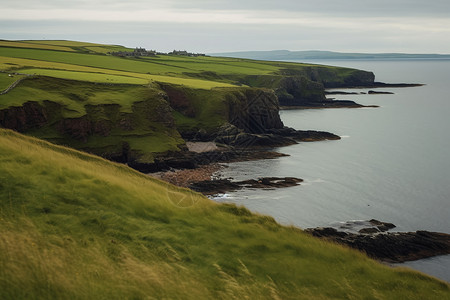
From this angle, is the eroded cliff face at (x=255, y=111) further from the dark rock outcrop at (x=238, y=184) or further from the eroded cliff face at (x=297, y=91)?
the eroded cliff face at (x=297, y=91)

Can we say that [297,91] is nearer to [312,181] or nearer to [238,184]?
[312,181]

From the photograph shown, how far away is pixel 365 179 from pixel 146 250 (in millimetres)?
66984

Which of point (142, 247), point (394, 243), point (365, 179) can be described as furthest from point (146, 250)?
point (365, 179)

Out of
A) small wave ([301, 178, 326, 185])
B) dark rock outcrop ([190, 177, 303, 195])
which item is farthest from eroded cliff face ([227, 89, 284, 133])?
dark rock outcrop ([190, 177, 303, 195])

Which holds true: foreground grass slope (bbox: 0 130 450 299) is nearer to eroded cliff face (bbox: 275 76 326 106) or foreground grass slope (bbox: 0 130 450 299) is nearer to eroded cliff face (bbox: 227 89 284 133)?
eroded cliff face (bbox: 227 89 284 133)

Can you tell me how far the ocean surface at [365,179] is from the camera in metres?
59.8

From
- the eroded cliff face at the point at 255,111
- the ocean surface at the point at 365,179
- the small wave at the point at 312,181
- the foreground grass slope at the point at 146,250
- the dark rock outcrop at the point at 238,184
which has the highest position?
the foreground grass slope at the point at 146,250

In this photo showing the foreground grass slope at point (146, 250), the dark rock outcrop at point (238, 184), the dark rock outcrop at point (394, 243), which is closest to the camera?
the foreground grass slope at point (146, 250)

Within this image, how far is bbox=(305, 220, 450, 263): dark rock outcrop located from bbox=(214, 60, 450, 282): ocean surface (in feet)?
4.68

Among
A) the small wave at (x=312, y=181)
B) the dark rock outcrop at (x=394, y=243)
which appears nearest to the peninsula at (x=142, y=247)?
the dark rock outcrop at (x=394, y=243)

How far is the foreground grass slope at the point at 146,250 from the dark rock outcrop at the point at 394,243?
78.5ft

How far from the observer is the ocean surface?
5981 centimetres

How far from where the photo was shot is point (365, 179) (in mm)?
80500

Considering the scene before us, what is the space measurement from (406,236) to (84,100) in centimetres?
5990
